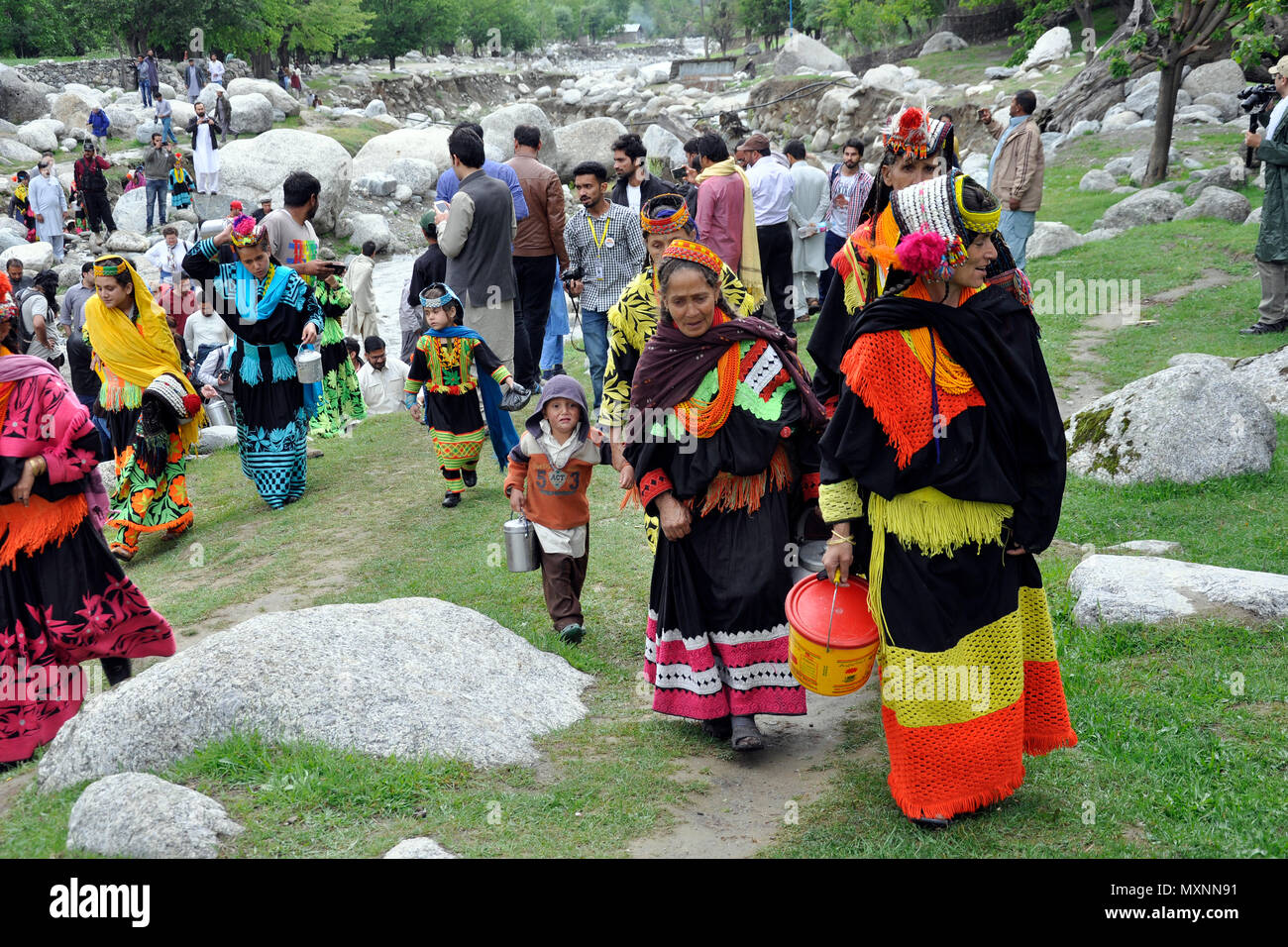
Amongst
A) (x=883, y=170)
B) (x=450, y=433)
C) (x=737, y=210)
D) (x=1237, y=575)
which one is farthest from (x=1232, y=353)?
(x=450, y=433)

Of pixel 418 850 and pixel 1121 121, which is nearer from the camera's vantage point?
pixel 418 850

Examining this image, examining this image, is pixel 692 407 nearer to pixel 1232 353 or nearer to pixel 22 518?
pixel 22 518

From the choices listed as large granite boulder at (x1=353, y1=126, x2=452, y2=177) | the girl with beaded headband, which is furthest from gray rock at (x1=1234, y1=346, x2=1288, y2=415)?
large granite boulder at (x1=353, y1=126, x2=452, y2=177)

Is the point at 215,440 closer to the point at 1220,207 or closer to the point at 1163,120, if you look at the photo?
the point at 1220,207

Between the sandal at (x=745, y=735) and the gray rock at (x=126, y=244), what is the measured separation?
2140cm

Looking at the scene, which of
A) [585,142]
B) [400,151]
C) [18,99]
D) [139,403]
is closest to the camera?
[139,403]

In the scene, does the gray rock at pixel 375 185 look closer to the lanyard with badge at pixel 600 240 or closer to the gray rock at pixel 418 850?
the lanyard with badge at pixel 600 240

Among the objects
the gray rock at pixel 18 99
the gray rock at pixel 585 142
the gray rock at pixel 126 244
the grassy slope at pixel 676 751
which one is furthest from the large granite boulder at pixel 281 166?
the grassy slope at pixel 676 751

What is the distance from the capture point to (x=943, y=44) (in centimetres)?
4116

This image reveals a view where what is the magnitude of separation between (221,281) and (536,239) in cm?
258

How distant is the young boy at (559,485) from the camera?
18.6 feet

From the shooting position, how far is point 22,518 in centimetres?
526

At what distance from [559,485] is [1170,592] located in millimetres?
2874

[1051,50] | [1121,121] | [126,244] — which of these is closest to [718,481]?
[1121,121]
